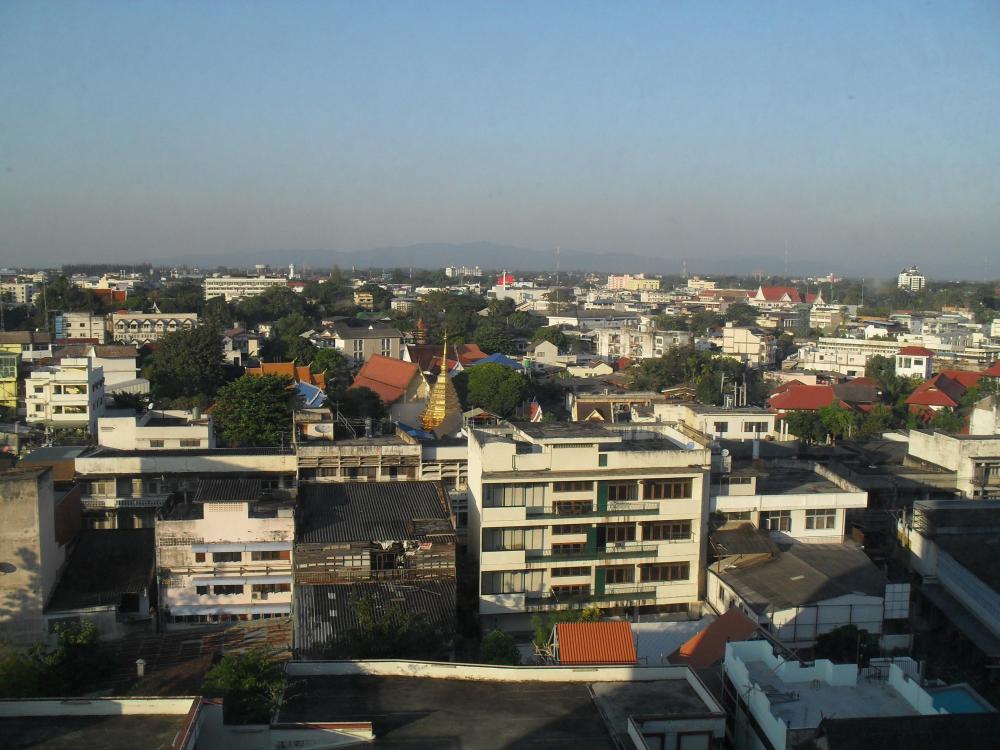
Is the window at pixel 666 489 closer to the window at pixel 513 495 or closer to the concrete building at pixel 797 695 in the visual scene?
the window at pixel 513 495

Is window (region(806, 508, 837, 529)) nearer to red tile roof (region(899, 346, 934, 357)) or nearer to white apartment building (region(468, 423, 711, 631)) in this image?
white apartment building (region(468, 423, 711, 631))

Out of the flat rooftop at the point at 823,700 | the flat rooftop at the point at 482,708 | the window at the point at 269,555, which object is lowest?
the window at the point at 269,555

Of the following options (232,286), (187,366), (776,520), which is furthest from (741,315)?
(776,520)

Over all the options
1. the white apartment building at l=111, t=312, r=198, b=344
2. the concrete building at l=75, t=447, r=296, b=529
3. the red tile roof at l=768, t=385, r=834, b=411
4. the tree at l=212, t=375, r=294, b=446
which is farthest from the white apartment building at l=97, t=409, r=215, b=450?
the white apartment building at l=111, t=312, r=198, b=344

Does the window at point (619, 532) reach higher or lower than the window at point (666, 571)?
higher

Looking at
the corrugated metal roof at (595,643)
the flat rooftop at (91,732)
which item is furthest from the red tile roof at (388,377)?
the flat rooftop at (91,732)
